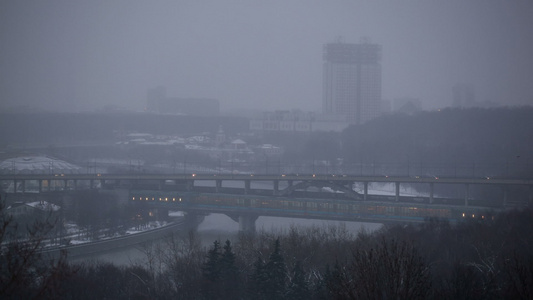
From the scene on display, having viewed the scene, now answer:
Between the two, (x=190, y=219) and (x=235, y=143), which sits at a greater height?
(x=235, y=143)

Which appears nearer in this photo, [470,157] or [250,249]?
[250,249]

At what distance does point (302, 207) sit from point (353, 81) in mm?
27376

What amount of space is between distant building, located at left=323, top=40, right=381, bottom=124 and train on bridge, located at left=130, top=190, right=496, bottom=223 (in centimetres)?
2529

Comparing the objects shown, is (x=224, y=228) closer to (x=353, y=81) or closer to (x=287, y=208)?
(x=287, y=208)

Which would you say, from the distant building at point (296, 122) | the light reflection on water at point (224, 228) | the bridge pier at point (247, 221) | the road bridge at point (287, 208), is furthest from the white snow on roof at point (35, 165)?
the distant building at point (296, 122)

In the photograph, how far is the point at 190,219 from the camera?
10602 mm

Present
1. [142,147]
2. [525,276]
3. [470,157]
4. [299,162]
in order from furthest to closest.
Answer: [142,147] → [299,162] → [470,157] → [525,276]

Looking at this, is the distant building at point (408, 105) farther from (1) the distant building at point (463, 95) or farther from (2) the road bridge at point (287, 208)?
(2) the road bridge at point (287, 208)

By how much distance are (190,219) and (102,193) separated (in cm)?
182

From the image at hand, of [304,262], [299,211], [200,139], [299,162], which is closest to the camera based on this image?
[304,262]

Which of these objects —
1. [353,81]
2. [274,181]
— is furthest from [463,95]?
[274,181]

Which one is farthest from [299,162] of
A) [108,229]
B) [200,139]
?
[108,229]

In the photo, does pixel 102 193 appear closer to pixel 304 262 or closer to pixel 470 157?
pixel 304 262

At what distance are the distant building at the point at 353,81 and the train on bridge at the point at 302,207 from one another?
25.3m
